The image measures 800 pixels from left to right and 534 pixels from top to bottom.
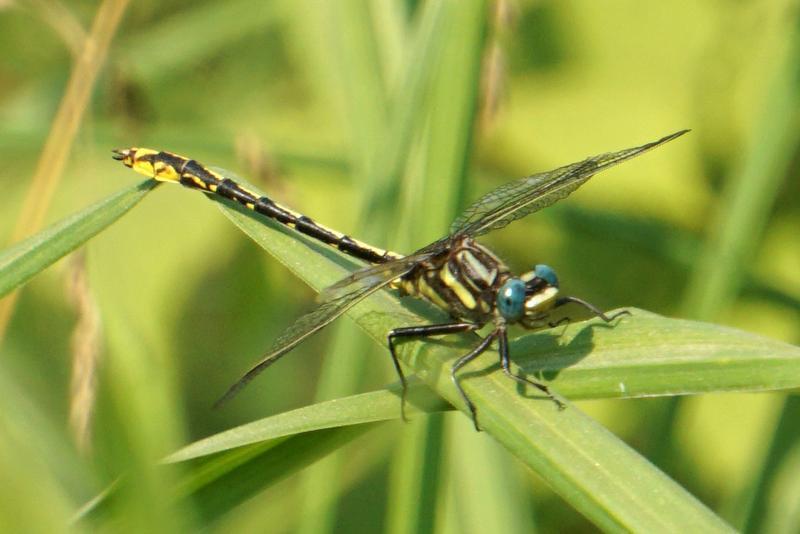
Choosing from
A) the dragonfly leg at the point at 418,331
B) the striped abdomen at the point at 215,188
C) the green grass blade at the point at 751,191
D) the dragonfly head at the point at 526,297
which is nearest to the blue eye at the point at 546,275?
the dragonfly head at the point at 526,297

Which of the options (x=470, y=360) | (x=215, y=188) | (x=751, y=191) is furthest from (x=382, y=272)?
(x=751, y=191)

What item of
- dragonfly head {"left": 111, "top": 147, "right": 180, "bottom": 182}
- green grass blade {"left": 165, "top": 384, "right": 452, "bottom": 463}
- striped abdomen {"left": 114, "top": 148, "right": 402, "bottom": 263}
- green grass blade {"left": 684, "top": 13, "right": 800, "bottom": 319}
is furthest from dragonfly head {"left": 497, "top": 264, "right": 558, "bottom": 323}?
dragonfly head {"left": 111, "top": 147, "right": 180, "bottom": 182}

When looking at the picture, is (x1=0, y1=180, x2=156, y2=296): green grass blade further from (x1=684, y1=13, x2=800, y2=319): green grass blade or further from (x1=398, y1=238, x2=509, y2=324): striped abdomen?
(x1=684, y1=13, x2=800, y2=319): green grass blade

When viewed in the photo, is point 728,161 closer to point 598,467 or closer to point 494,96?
point 494,96

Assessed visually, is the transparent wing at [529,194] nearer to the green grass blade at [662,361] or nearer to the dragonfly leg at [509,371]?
the dragonfly leg at [509,371]

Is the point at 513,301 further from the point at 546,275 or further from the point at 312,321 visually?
the point at 312,321

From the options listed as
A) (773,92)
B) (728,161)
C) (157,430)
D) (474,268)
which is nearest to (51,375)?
(474,268)
